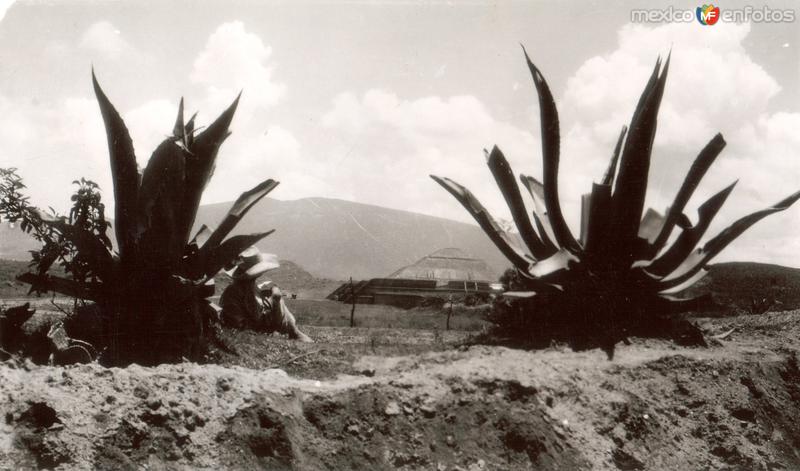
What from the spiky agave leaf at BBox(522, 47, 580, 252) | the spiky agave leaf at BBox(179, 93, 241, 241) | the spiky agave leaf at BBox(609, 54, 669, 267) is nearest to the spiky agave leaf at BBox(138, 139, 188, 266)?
the spiky agave leaf at BBox(179, 93, 241, 241)

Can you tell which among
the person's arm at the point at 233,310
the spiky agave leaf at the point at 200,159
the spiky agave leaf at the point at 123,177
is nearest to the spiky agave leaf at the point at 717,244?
the spiky agave leaf at the point at 200,159

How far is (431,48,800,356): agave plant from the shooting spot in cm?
346

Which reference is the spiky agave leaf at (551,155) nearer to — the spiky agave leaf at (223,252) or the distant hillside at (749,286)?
the spiky agave leaf at (223,252)

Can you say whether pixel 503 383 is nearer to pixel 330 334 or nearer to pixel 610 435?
pixel 610 435

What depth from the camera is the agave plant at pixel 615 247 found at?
136 inches

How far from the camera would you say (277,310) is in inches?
223

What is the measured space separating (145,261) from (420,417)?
1.88 meters

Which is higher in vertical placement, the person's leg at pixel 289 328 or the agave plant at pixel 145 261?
the agave plant at pixel 145 261

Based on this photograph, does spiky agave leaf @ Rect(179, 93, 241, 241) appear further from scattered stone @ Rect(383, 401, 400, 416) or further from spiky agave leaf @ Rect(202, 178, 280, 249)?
scattered stone @ Rect(383, 401, 400, 416)

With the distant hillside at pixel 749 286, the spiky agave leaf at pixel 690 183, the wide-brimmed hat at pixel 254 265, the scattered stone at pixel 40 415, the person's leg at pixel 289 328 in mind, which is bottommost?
the person's leg at pixel 289 328

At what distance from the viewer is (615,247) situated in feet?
12.1

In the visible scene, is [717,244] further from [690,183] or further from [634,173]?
[634,173]

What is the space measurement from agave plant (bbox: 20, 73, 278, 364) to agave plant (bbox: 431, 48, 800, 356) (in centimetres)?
163

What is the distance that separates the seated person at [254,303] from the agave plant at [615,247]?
1.82 metres
